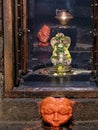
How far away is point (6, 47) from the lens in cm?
519

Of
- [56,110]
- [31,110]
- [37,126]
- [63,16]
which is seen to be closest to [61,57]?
[31,110]

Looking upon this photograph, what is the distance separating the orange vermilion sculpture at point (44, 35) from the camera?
27.7 feet

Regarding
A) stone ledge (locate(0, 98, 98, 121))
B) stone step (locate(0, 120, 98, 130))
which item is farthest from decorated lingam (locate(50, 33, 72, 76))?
stone step (locate(0, 120, 98, 130))

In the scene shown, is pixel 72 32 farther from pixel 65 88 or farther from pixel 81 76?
pixel 65 88

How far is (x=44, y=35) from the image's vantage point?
8.50m

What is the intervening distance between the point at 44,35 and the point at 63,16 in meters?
0.81

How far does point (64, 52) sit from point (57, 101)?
6.29ft

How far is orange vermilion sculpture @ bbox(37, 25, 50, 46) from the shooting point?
845 cm

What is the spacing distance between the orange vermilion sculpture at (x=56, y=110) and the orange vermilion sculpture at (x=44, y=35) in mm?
3835

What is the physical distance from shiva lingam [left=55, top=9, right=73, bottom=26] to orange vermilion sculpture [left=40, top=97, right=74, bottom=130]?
4.59m

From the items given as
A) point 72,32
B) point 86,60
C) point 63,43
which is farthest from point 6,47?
point 72,32

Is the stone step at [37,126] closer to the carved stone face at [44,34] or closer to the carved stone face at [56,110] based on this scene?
the carved stone face at [56,110]

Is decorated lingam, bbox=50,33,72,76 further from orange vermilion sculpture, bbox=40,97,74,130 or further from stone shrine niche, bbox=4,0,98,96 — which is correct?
orange vermilion sculpture, bbox=40,97,74,130

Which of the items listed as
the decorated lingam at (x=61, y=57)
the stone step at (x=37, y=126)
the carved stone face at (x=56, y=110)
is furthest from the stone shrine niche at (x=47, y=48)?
the carved stone face at (x=56, y=110)
